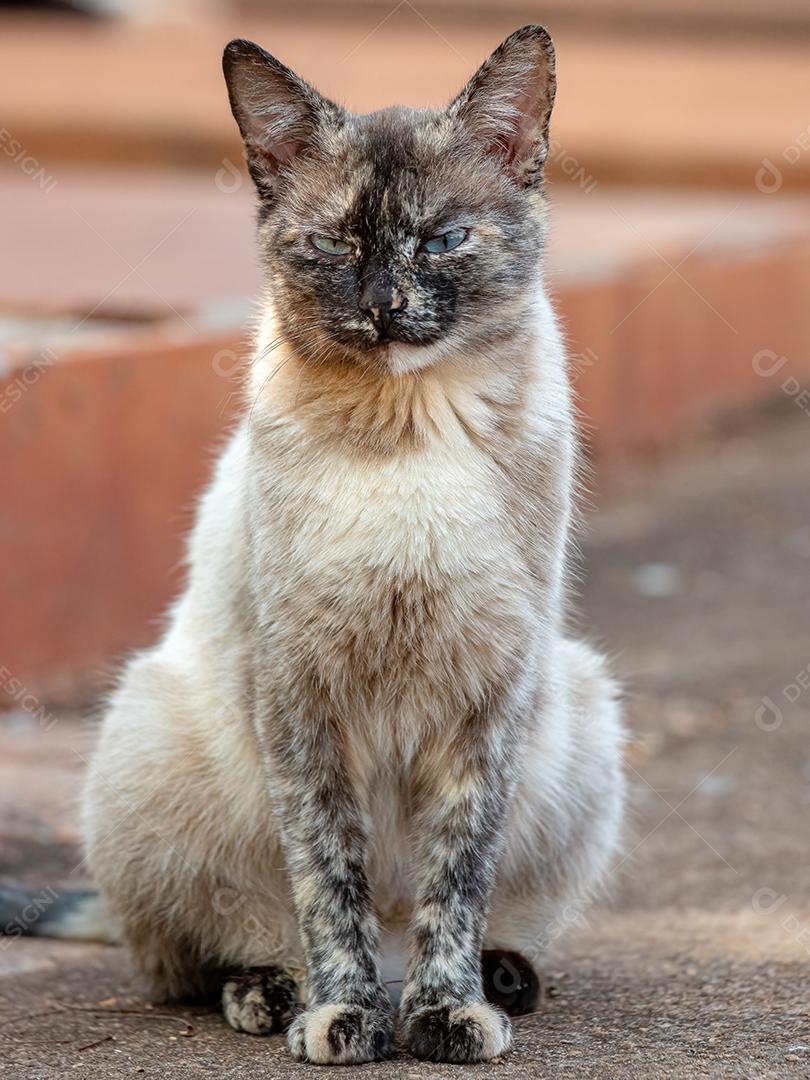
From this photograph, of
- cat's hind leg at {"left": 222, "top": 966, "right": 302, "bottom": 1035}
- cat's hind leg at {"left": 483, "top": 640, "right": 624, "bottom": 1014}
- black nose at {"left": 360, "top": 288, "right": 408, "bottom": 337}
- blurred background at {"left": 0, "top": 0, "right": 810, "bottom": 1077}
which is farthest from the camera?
blurred background at {"left": 0, "top": 0, "right": 810, "bottom": 1077}

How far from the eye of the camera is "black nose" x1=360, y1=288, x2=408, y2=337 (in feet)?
10.7

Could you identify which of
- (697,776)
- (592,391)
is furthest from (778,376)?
(697,776)

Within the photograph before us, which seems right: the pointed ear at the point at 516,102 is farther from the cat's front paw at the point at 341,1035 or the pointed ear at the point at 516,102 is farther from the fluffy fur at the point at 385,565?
the cat's front paw at the point at 341,1035

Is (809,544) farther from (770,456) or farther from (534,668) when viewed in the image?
(534,668)

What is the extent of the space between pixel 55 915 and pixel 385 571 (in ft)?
5.47

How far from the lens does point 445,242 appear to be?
3381mm

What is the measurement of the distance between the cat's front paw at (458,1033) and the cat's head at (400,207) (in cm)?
135

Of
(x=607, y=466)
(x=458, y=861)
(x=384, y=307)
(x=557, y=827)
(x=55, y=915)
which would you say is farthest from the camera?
(x=607, y=466)

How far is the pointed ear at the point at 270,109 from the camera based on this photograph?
354cm

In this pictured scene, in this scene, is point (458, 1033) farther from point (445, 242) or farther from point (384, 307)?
point (445, 242)
